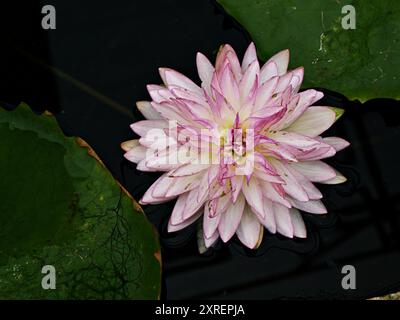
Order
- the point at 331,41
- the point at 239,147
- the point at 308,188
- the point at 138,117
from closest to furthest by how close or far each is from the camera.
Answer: the point at 239,147, the point at 308,188, the point at 331,41, the point at 138,117

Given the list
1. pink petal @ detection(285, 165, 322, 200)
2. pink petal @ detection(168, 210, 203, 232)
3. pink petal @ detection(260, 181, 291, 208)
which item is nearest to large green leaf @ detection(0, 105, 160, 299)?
pink petal @ detection(168, 210, 203, 232)

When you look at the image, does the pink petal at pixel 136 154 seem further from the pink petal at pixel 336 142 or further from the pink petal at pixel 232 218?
the pink petal at pixel 336 142

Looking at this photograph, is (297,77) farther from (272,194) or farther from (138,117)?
(138,117)

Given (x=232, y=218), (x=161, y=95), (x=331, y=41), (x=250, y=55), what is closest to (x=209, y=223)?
(x=232, y=218)

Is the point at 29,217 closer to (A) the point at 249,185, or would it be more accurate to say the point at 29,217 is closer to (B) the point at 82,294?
(B) the point at 82,294

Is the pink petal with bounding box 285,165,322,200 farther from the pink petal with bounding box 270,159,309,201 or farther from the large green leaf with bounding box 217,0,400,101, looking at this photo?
the large green leaf with bounding box 217,0,400,101
